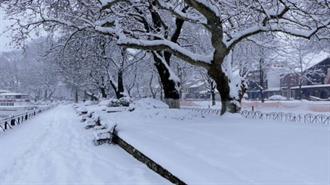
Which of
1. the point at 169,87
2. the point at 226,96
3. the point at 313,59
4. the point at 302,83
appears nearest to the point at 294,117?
the point at 226,96

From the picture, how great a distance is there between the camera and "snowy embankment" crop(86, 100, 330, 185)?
7200 millimetres

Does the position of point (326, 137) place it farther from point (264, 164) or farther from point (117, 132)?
point (117, 132)

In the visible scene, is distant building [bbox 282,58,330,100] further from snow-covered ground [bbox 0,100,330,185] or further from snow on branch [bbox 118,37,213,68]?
snow-covered ground [bbox 0,100,330,185]

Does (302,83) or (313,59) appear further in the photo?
(302,83)

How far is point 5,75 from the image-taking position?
434 feet

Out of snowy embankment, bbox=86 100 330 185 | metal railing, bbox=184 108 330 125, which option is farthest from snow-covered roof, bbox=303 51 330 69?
snowy embankment, bbox=86 100 330 185

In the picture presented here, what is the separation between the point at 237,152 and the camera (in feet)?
30.3

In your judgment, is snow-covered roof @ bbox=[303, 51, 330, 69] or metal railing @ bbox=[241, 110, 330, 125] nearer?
metal railing @ bbox=[241, 110, 330, 125]

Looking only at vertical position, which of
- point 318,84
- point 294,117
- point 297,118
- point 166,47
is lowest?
point 297,118

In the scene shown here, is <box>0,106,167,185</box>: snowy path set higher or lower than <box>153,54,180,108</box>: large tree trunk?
lower

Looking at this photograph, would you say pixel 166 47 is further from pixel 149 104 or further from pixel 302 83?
pixel 302 83

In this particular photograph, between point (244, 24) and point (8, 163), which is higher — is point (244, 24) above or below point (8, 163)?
above

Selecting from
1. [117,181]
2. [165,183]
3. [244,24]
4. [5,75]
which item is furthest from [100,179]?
[5,75]

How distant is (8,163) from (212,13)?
7.97 metres
